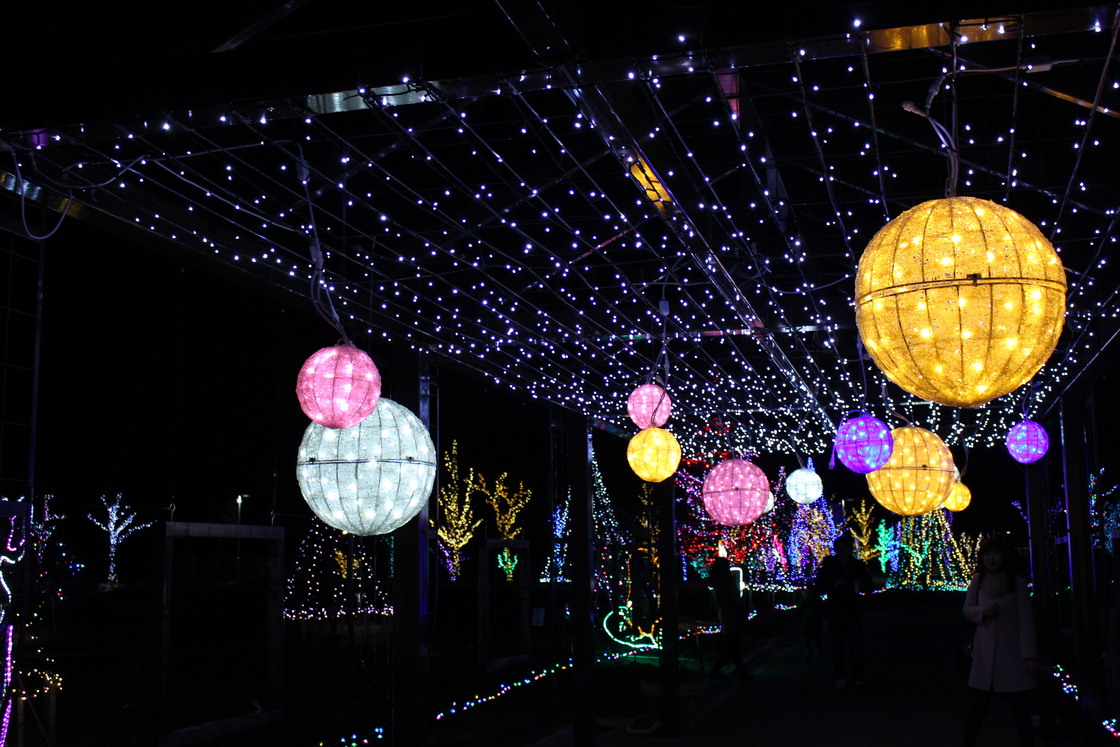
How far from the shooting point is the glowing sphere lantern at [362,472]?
5.45m

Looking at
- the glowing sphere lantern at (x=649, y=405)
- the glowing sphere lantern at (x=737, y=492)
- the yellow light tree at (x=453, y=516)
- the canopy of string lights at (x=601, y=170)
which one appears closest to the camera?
the canopy of string lights at (x=601, y=170)

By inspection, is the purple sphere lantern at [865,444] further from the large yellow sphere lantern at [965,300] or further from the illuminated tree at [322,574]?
the illuminated tree at [322,574]

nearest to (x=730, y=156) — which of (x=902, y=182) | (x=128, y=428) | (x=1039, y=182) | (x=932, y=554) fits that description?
(x=902, y=182)

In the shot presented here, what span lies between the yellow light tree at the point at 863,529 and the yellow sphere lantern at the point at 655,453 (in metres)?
30.9

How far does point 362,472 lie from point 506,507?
26.2 meters

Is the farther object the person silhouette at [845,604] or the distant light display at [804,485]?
the distant light display at [804,485]

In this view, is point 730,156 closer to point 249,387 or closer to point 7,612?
point 7,612

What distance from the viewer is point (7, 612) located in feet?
18.7

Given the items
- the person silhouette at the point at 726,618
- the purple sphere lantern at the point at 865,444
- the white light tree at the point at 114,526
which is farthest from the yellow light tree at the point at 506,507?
the purple sphere lantern at the point at 865,444

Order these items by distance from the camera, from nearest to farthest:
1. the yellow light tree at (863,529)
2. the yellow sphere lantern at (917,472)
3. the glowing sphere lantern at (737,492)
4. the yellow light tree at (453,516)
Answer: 1. the yellow sphere lantern at (917,472)
2. the glowing sphere lantern at (737,492)
3. the yellow light tree at (453,516)
4. the yellow light tree at (863,529)

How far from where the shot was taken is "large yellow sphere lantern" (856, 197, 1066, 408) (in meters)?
3.47

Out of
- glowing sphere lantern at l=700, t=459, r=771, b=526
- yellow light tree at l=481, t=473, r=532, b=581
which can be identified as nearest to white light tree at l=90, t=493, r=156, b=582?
yellow light tree at l=481, t=473, r=532, b=581

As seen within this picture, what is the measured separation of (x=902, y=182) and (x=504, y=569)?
23973 millimetres

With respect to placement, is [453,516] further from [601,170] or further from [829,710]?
[601,170]
